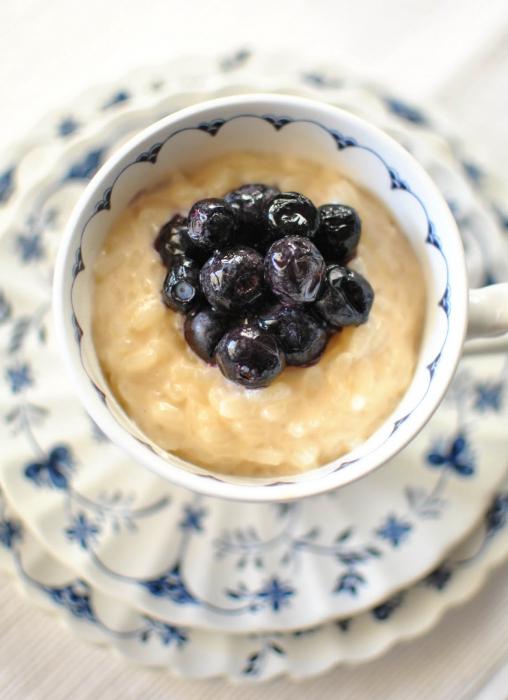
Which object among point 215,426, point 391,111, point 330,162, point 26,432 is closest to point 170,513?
point 26,432

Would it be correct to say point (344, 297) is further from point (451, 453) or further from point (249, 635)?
point (249, 635)

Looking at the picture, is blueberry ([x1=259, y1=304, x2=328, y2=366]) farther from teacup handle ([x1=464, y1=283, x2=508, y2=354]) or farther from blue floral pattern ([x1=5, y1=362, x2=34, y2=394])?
blue floral pattern ([x1=5, y1=362, x2=34, y2=394])

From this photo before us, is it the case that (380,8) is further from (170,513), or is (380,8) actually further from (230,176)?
(170,513)

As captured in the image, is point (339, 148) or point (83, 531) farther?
Result: point (83, 531)

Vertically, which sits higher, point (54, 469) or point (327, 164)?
point (327, 164)

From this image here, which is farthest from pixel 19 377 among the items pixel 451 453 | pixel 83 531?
pixel 451 453

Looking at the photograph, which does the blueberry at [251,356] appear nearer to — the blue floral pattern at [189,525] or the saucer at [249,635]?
the blue floral pattern at [189,525]

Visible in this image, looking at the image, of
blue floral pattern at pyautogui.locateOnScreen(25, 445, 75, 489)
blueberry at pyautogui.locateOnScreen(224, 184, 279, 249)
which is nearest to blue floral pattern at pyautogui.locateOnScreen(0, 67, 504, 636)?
blue floral pattern at pyautogui.locateOnScreen(25, 445, 75, 489)
